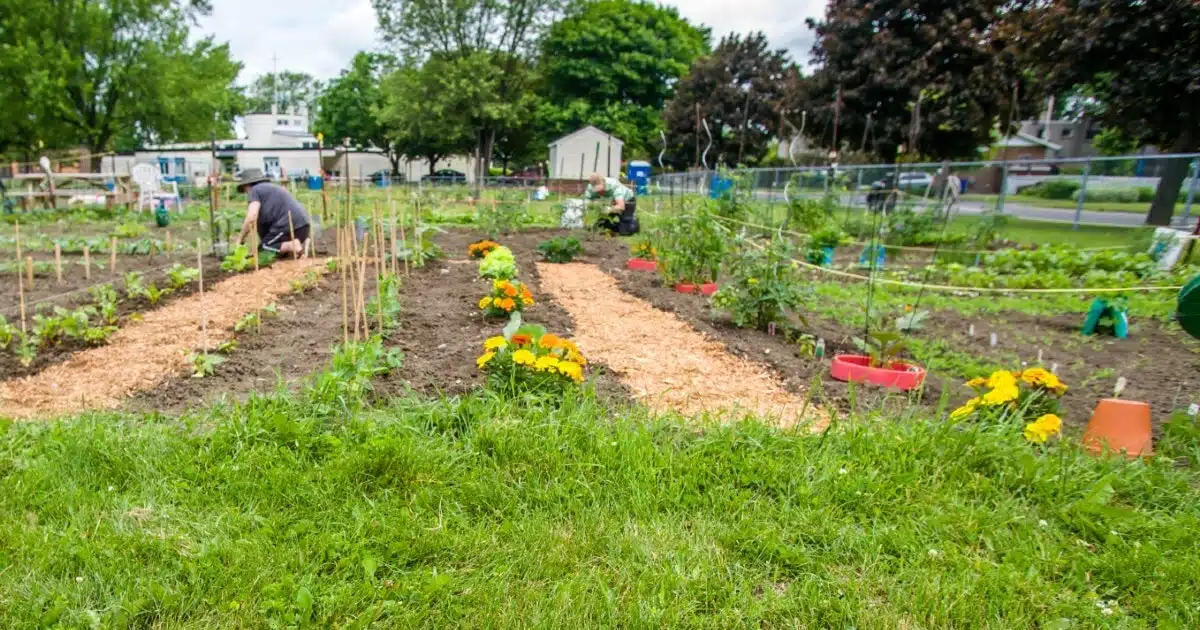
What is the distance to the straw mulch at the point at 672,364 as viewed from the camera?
3197 mm

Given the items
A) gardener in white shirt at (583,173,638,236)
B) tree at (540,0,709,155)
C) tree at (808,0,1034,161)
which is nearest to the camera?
gardener in white shirt at (583,173,638,236)

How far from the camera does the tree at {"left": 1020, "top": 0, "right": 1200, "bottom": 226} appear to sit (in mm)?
10281

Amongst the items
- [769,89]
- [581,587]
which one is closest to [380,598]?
[581,587]

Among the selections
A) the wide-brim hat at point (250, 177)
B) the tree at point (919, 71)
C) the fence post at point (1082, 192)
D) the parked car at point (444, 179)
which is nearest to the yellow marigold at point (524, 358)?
the wide-brim hat at point (250, 177)

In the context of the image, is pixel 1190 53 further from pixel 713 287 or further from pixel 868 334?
pixel 868 334

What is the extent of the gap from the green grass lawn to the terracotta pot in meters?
0.13

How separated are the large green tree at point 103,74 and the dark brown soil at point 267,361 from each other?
19.5m

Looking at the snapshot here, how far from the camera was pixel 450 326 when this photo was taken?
14.5 feet

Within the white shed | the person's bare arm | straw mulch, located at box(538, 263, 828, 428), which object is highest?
the white shed

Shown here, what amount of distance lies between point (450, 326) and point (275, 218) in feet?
13.9

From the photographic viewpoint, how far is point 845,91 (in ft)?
60.1

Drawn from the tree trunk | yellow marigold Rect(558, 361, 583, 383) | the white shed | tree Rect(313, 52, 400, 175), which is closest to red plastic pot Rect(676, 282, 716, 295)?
yellow marigold Rect(558, 361, 583, 383)

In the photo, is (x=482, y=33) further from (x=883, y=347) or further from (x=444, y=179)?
(x=883, y=347)

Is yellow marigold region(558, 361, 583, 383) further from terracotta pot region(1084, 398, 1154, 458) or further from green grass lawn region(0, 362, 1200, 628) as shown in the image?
terracotta pot region(1084, 398, 1154, 458)
